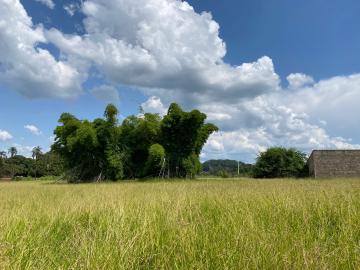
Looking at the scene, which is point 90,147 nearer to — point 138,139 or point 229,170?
point 138,139

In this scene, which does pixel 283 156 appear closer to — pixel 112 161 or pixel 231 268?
pixel 112 161

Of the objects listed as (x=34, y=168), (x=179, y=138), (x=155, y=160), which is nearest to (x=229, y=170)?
(x=179, y=138)

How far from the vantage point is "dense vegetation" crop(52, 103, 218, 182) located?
27.7 m

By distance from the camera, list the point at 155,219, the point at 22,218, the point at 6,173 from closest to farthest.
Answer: the point at 155,219 → the point at 22,218 → the point at 6,173

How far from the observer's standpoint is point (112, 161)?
2741 centimetres

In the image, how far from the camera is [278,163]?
181ft

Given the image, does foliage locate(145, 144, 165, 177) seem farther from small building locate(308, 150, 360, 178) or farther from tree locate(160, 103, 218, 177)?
small building locate(308, 150, 360, 178)

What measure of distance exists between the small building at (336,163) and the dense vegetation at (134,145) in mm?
14072

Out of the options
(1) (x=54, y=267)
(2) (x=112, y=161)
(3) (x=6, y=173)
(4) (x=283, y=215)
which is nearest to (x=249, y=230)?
(4) (x=283, y=215)

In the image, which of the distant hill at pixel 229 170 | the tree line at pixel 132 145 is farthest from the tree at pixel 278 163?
the tree line at pixel 132 145

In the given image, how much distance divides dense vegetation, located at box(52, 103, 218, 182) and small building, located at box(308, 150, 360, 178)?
14.1 meters

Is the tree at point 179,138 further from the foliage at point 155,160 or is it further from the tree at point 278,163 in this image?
the tree at point 278,163

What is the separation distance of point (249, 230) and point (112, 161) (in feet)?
80.2

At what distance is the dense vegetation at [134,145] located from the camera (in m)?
27.7
